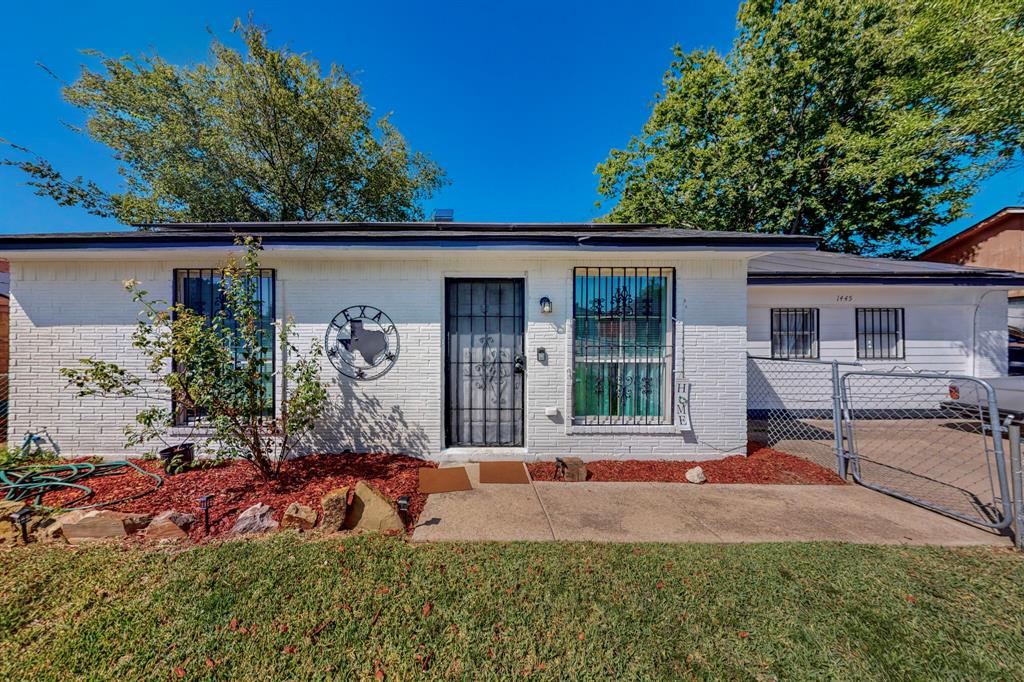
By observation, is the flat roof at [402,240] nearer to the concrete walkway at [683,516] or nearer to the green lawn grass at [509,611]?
the concrete walkway at [683,516]

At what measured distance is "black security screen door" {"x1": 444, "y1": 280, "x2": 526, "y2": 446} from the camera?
4.68 meters

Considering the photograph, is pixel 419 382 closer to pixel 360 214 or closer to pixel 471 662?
pixel 471 662

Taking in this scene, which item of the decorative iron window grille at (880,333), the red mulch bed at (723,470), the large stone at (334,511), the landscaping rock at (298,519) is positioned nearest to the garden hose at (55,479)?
the landscaping rock at (298,519)

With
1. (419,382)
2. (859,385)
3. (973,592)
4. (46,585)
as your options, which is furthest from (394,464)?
(859,385)

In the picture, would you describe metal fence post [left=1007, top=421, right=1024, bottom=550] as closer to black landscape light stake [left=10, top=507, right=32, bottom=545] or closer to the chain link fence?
the chain link fence

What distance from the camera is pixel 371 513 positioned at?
9.79 ft

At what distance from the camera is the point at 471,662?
1.83m

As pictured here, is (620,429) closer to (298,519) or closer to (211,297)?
(298,519)

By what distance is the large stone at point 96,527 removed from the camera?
2.78 meters

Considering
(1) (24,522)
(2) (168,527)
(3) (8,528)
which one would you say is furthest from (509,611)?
(3) (8,528)

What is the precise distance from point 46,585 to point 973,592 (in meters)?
6.24

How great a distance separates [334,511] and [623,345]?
381cm

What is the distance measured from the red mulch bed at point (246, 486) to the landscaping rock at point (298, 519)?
0.25 m

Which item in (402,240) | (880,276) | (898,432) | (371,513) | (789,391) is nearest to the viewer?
(371,513)
